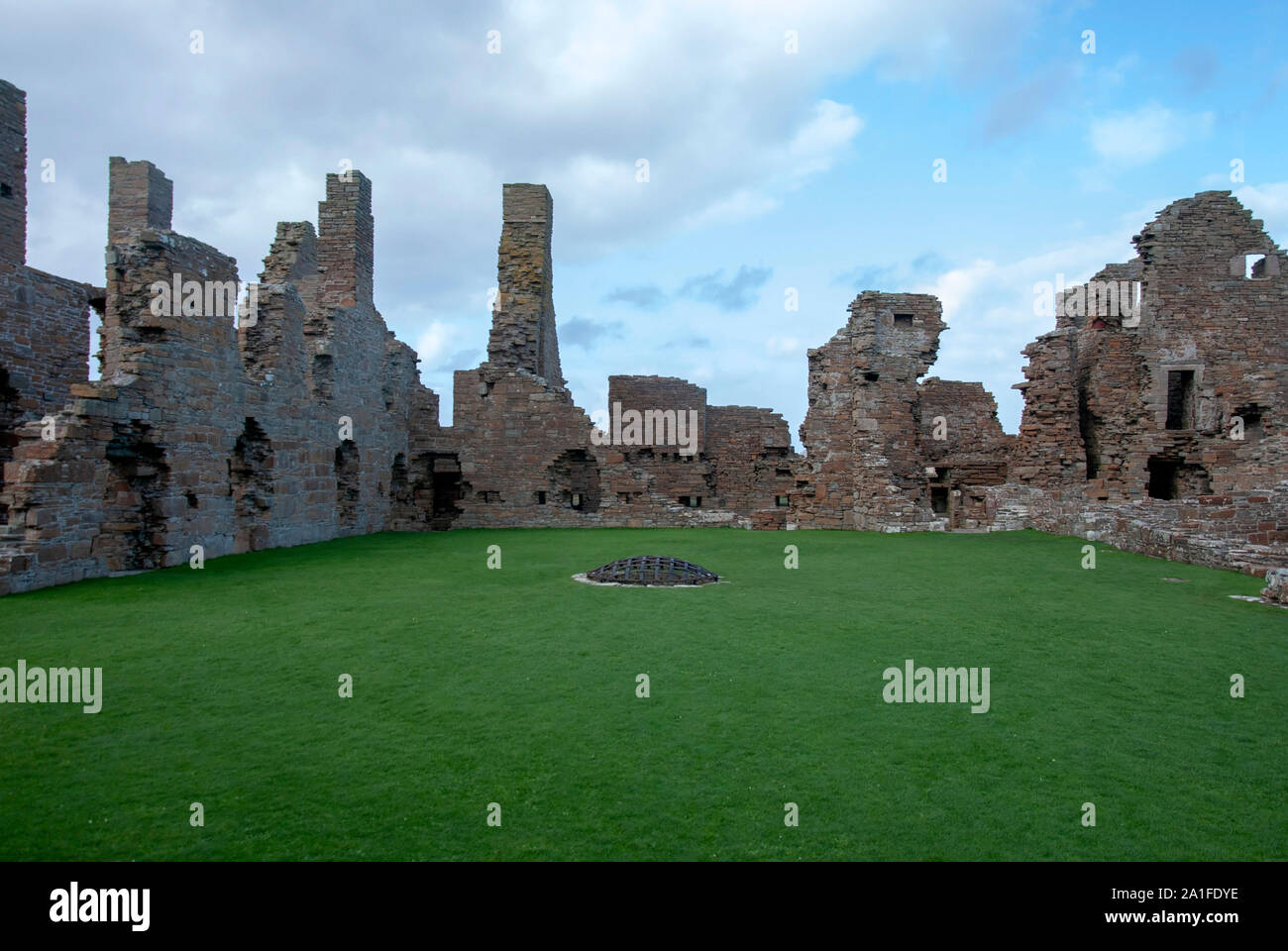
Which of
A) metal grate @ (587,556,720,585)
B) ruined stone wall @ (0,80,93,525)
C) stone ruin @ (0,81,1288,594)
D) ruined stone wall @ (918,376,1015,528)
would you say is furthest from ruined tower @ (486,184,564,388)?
metal grate @ (587,556,720,585)

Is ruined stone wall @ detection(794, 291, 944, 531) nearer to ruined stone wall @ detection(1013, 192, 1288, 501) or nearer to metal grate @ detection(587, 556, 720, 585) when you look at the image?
ruined stone wall @ detection(1013, 192, 1288, 501)

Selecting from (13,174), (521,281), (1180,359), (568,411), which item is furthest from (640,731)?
(1180,359)

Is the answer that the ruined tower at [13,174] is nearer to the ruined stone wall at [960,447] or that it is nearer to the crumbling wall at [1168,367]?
the ruined stone wall at [960,447]

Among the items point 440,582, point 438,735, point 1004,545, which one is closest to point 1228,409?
point 1004,545

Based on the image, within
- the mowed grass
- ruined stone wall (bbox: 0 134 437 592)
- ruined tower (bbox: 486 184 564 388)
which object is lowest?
the mowed grass

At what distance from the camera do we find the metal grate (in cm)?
1028

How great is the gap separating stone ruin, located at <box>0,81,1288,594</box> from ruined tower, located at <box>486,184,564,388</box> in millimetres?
65

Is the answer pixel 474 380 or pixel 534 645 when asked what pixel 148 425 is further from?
pixel 474 380

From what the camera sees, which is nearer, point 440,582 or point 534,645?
point 534,645

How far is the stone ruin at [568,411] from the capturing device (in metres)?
12.9

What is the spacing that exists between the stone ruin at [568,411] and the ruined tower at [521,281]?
0.21ft

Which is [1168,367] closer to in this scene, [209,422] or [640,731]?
[640,731]
